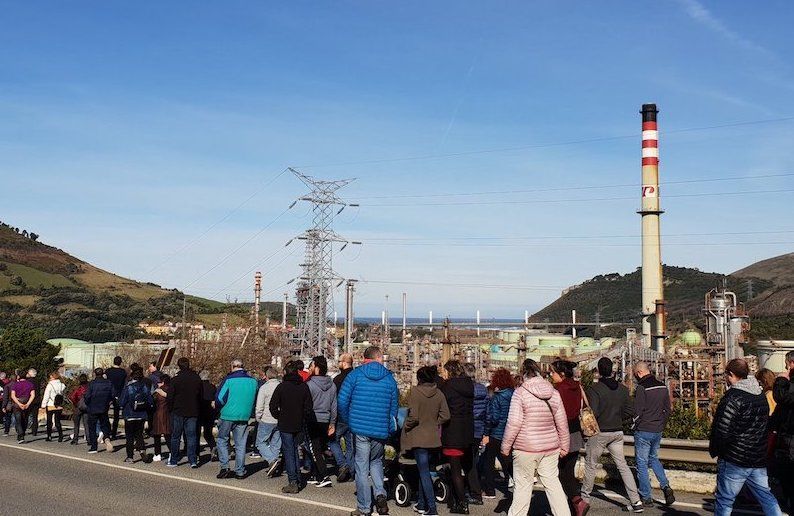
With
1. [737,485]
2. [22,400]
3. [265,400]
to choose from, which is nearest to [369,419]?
[265,400]

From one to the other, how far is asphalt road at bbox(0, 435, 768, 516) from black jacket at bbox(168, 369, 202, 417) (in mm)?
1014

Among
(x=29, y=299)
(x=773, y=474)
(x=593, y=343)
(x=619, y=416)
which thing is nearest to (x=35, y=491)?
(x=619, y=416)

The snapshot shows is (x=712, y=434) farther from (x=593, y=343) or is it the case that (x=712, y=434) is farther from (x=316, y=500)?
(x=593, y=343)

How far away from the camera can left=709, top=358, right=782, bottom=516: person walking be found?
837 centimetres

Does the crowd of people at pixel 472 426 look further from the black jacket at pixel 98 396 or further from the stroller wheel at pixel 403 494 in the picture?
the black jacket at pixel 98 396

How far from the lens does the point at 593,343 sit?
93.8 meters

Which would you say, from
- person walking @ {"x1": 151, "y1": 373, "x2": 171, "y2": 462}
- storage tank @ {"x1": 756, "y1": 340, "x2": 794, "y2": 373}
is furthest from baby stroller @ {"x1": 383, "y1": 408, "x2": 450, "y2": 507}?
storage tank @ {"x1": 756, "y1": 340, "x2": 794, "y2": 373}

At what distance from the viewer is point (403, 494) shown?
11.5 meters

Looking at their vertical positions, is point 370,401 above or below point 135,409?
above

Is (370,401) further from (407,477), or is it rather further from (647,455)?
(647,455)

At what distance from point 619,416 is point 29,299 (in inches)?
5524

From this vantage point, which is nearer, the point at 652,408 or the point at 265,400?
the point at 652,408

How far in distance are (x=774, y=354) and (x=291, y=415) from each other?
137 ft

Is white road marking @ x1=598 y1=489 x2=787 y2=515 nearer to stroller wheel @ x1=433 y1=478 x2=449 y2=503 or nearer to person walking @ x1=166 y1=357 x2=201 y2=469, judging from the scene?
stroller wheel @ x1=433 y1=478 x2=449 y2=503
